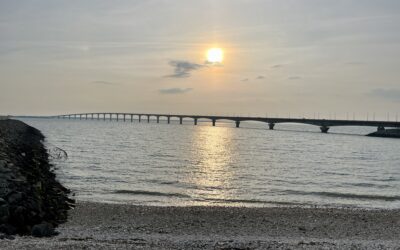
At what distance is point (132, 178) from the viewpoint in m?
29.1

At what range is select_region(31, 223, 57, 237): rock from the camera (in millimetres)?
12055

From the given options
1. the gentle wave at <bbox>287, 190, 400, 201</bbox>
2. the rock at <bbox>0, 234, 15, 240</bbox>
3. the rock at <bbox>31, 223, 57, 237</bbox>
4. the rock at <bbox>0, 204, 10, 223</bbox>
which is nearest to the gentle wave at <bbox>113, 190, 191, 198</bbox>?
the gentle wave at <bbox>287, 190, 400, 201</bbox>

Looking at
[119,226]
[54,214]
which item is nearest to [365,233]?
[119,226]

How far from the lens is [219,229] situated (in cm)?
1470

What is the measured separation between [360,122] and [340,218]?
431 ft

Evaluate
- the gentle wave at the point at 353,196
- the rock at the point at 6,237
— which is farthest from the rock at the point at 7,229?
the gentle wave at the point at 353,196

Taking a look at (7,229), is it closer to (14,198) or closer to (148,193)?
(14,198)

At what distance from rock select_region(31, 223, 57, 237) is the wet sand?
267 mm

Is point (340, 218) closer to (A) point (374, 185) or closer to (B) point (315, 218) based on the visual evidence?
(B) point (315, 218)

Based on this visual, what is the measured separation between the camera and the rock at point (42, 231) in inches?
475

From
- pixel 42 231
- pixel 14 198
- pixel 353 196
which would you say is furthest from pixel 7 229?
pixel 353 196

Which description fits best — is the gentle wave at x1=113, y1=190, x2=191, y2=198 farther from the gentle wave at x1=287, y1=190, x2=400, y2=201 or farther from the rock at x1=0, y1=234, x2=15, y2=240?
the rock at x1=0, y1=234, x2=15, y2=240

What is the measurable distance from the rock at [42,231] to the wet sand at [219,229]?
27 centimetres

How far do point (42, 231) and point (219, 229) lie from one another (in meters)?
5.55
